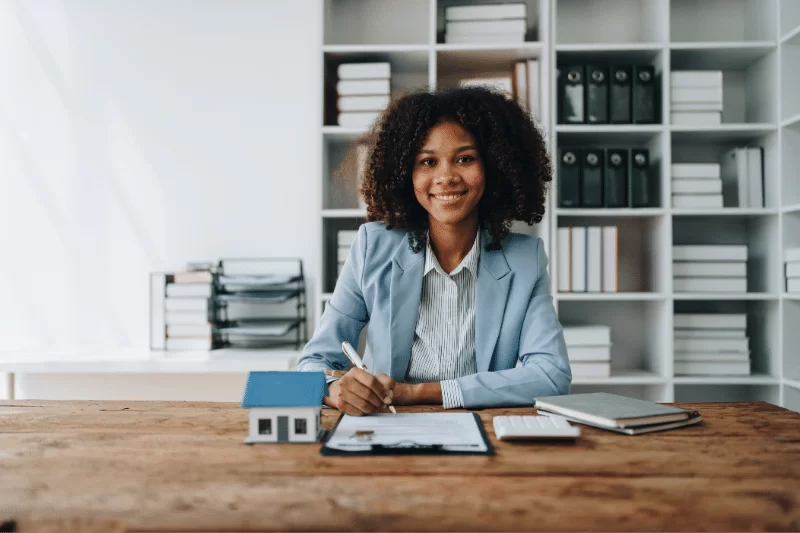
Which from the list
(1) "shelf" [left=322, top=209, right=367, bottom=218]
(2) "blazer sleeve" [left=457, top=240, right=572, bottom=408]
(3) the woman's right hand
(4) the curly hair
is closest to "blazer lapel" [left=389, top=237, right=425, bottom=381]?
(4) the curly hair

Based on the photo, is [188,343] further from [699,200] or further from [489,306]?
[699,200]

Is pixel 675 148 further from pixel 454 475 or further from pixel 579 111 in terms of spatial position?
pixel 454 475

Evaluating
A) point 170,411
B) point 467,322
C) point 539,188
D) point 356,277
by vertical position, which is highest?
point 539,188

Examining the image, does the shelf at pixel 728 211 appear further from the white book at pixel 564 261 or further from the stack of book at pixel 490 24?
the stack of book at pixel 490 24

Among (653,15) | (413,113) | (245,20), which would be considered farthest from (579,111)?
(245,20)

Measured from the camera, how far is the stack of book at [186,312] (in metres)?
2.58

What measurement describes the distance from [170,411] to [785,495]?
1075 mm

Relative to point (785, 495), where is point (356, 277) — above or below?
above

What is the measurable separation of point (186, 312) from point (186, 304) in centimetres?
4

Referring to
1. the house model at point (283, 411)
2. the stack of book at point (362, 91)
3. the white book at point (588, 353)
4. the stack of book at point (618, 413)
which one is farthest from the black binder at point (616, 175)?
the house model at point (283, 411)

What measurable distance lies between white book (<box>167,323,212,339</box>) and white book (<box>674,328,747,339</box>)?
2.04 meters

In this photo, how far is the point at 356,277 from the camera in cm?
167

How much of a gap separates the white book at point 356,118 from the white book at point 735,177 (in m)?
1.61

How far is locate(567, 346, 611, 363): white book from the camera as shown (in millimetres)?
2523
